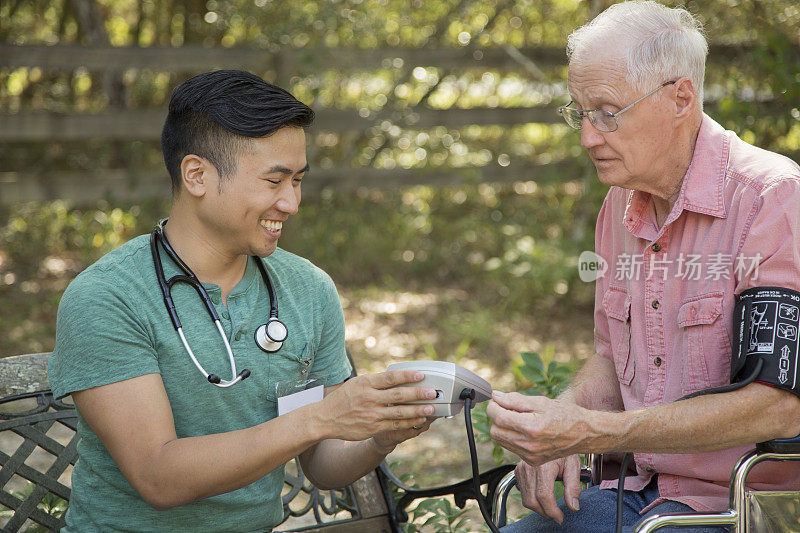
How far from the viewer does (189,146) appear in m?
2.07

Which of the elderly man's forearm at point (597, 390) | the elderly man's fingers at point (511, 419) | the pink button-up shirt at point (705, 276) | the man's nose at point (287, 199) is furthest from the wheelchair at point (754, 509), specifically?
the man's nose at point (287, 199)

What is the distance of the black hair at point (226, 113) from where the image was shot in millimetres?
2020

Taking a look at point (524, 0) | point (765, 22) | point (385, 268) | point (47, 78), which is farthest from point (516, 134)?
point (47, 78)

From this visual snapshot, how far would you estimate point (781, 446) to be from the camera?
190 cm

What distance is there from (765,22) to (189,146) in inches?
196

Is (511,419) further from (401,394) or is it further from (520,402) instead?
(401,394)

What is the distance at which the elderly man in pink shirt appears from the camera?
6.15 ft

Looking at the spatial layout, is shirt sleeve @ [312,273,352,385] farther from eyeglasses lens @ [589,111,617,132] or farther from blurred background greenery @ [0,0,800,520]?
blurred background greenery @ [0,0,800,520]

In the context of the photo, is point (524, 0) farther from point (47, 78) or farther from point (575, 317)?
point (47, 78)

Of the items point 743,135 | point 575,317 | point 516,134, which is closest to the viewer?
point 743,135

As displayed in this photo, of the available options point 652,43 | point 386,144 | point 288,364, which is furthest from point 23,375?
point 386,144

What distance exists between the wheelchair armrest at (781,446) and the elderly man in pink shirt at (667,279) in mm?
19

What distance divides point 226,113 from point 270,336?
569mm

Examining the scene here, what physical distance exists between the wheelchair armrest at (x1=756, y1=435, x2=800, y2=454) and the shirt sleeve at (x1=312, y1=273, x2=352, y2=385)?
1.11 m
